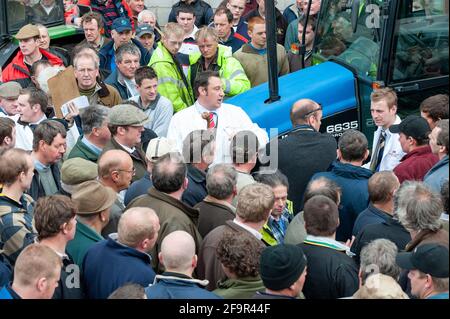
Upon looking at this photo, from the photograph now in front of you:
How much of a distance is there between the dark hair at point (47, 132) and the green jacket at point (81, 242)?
3.93 ft

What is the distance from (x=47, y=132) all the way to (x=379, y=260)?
2833mm

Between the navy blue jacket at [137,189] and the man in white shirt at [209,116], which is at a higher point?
the navy blue jacket at [137,189]

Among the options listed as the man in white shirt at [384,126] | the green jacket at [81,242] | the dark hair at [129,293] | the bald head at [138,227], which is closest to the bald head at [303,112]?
the man in white shirt at [384,126]

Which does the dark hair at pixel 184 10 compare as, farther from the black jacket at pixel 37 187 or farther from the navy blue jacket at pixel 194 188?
the navy blue jacket at pixel 194 188

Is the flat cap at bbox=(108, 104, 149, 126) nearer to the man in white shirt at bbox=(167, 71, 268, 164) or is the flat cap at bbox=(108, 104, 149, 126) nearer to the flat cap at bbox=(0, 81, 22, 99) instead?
the man in white shirt at bbox=(167, 71, 268, 164)

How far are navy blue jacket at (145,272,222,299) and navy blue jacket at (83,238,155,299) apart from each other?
0.32 meters

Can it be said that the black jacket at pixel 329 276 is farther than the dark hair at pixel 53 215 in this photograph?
No

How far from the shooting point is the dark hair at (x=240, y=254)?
5637mm

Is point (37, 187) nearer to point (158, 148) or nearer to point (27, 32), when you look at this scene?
point (158, 148)

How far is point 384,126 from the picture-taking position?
27.0ft

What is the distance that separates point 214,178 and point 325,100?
2589 millimetres

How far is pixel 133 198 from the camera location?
6.96 metres

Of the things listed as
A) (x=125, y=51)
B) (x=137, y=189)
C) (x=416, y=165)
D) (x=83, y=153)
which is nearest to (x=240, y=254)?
(x=137, y=189)
